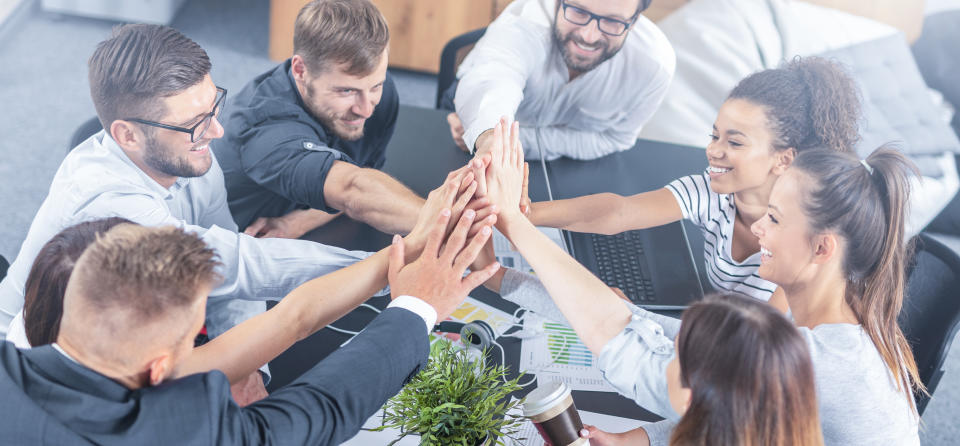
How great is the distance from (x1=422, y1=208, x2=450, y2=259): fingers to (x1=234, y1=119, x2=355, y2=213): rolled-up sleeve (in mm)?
328

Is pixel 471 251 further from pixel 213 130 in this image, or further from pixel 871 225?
pixel 871 225

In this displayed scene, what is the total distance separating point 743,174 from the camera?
1.65 m

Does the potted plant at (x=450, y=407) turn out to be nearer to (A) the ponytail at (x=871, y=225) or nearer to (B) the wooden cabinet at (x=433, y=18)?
(A) the ponytail at (x=871, y=225)

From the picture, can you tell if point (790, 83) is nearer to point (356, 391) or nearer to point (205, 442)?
point (356, 391)

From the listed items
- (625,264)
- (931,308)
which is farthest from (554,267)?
(931,308)

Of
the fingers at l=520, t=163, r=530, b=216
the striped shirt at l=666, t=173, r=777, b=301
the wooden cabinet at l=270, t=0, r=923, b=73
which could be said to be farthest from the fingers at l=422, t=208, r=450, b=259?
the wooden cabinet at l=270, t=0, r=923, b=73

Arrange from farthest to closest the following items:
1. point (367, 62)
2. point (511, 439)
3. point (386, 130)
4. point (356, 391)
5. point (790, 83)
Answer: point (386, 130) < point (367, 62) < point (790, 83) < point (511, 439) < point (356, 391)

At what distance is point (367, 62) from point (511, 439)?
0.93m

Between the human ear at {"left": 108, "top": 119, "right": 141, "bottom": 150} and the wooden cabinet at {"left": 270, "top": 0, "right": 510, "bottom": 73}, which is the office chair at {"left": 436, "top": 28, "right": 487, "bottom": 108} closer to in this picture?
the human ear at {"left": 108, "top": 119, "right": 141, "bottom": 150}

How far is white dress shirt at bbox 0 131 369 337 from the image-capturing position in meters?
1.43

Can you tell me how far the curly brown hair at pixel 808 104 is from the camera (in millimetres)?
1518

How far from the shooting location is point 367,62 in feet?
5.68

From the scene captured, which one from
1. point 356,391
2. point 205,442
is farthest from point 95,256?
point 356,391

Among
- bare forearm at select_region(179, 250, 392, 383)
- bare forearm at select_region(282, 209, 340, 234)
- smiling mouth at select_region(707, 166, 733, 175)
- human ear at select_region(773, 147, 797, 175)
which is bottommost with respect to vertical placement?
bare forearm at select_region(282, 209, 340, 234)
